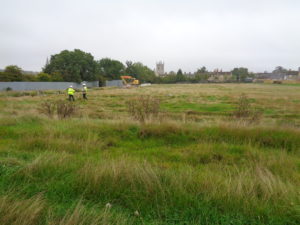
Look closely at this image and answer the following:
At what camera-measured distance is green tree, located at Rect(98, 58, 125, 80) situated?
78.6 meters

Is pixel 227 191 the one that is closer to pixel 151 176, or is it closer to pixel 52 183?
pixel 151 176

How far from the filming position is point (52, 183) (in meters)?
2.91

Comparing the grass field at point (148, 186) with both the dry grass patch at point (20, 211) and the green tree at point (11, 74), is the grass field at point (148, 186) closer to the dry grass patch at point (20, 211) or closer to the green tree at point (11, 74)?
the dry grass patch at point (20, 211)

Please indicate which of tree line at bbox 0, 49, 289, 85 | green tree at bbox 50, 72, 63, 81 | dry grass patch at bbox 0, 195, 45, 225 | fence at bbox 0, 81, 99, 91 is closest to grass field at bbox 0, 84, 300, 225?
dry grass patch at bbox 0, 195, 45, 225

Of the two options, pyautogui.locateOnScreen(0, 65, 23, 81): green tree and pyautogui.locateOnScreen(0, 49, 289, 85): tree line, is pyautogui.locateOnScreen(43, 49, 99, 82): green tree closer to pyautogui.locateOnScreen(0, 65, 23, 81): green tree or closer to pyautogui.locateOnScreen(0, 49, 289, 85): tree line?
pyautogui.locateOnScreen(0, 49, 289, 85): tree line

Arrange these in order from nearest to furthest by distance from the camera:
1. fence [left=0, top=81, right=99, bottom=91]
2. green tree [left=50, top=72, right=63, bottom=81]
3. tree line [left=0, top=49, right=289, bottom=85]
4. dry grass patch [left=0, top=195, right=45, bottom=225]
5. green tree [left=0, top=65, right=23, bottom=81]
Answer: dry grass patch [left=0, top=195, right=45, bottom=225] → fence [left=0, top=81, right=99, bottom=91] → green tree [left=0, top=65, right=23, bottom=81] → tree line [left=0, top=49, right=289, bottom=85] → green tree [left=50, top=72, right=63, bottom=81]

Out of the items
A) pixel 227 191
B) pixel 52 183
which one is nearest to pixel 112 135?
pixel 52 183

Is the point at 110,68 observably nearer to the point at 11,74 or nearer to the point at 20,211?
the point at 11,74

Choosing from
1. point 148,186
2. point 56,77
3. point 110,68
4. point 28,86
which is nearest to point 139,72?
point 110,68

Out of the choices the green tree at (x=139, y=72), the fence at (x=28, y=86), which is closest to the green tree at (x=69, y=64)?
the fence at (x=28, y=86)

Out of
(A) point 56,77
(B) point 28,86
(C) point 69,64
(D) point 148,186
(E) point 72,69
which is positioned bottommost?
(D) point 148,186

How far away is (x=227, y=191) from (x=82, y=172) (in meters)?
2.24

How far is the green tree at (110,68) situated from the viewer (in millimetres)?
78562

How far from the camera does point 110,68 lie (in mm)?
78562
